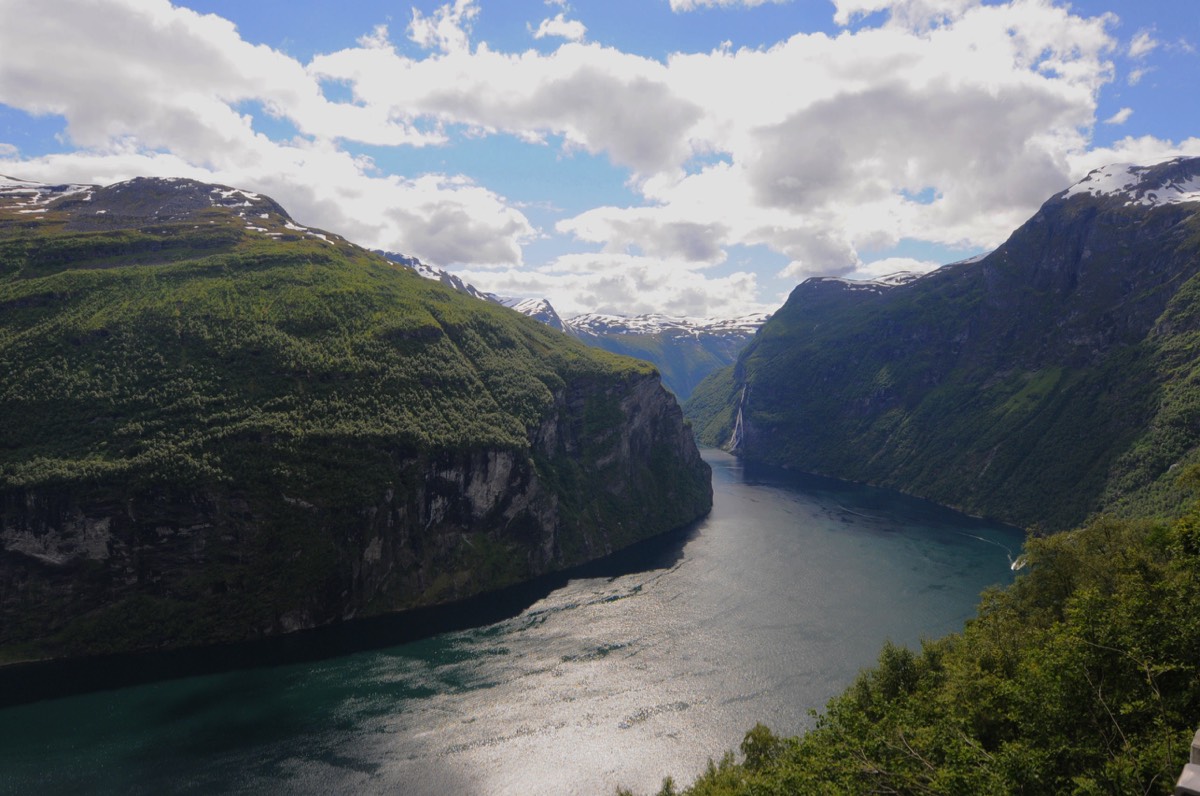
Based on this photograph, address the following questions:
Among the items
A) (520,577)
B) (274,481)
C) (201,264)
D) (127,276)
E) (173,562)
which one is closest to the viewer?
(173,562)

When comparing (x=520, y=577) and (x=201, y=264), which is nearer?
(x=520, y=577)

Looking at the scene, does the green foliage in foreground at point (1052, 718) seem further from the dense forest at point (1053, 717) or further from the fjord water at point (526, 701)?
the fjord water at point (526, 701)

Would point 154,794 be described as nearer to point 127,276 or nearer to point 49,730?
point 49,730

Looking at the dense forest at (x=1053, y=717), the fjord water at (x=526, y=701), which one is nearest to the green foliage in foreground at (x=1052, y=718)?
the dense forest at (x=1053, y=717)

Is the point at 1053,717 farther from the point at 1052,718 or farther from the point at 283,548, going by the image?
the point at 283,548

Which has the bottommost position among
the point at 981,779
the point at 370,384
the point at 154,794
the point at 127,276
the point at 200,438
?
the point at 154,794

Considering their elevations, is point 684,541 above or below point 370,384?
below

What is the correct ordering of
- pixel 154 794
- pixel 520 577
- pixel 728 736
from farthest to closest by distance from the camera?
1. pixel 520 577
2. pixel 728 736
3. pixel 154 794

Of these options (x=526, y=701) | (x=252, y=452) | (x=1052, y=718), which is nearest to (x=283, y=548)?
(x=252, y=452)

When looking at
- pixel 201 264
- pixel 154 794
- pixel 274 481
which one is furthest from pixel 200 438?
pixel 201 264
